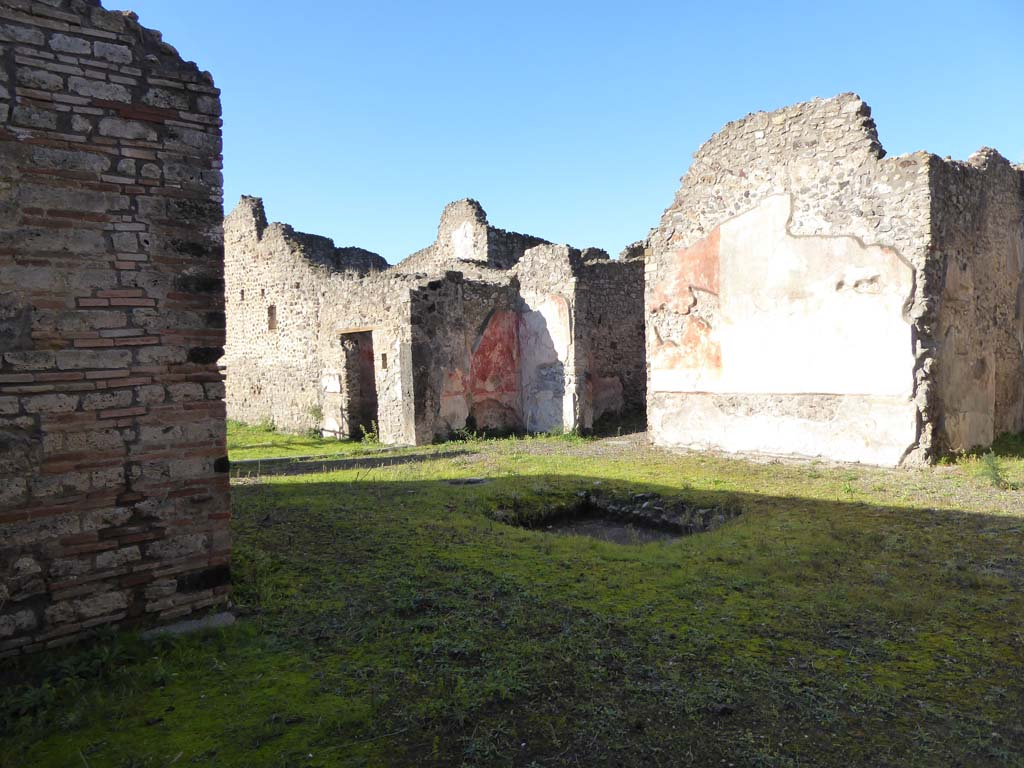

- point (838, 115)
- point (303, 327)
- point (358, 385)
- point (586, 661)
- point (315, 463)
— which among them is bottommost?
point (586, 661)

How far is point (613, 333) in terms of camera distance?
13344 mm

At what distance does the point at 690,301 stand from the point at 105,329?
8134mm

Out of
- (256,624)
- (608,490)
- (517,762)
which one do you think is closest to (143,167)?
(256,624)

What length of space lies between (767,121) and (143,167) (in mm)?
8134

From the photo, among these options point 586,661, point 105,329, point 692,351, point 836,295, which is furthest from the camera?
point 692,351

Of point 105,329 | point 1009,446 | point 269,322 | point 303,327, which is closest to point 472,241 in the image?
point 303,327

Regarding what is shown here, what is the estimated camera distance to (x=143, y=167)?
350cm

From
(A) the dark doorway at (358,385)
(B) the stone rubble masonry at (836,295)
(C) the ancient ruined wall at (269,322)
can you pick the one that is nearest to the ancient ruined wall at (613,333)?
(B) the stone rubble masonry at (836,295)

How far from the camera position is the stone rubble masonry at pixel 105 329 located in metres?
3.14

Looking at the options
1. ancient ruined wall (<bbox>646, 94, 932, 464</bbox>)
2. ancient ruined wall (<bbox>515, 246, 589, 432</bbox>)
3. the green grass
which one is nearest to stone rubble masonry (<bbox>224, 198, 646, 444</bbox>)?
ancient ruined wall (<bbox>515, 246, 589, 432</bbox>)

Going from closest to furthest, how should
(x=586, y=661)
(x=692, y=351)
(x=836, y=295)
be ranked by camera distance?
1. (x=586, y=661)
2. (x=836, y=295)
3. (x=692, y=351)

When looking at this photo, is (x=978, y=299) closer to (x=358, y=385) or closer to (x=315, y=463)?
(x=315, y=463)

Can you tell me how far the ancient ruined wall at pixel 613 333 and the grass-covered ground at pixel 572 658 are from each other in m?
7.47

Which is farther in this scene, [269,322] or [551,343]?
[269,322]
